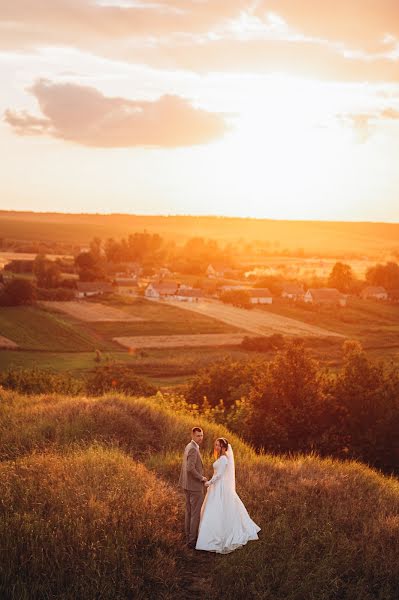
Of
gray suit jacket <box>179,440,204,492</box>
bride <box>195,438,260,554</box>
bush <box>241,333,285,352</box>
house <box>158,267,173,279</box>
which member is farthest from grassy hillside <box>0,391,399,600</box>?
house <box>158,267,173,279</box>

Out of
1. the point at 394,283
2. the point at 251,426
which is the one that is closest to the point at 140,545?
the point at 251,426

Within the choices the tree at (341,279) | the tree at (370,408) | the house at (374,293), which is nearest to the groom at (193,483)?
the tree at (370,408)

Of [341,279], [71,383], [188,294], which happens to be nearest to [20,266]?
[188,294]

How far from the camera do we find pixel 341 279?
324 ft

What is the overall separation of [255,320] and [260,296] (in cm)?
1711

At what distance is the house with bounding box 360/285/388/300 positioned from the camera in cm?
9396

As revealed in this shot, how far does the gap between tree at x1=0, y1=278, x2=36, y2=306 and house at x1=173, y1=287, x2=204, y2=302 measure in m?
24.9

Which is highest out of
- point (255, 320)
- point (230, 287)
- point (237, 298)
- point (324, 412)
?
point (324, 412)

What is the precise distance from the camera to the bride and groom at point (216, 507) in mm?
9844

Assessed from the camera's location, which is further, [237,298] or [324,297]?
[237,298]

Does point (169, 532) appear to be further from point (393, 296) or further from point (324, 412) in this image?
point (393, 296)

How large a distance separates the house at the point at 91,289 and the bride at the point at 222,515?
7655 cm

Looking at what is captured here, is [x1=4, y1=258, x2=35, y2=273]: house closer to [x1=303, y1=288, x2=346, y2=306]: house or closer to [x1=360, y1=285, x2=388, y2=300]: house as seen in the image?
[x1=303, y1=288, x2=346, y2=306]: house

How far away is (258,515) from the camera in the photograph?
10.9 m
